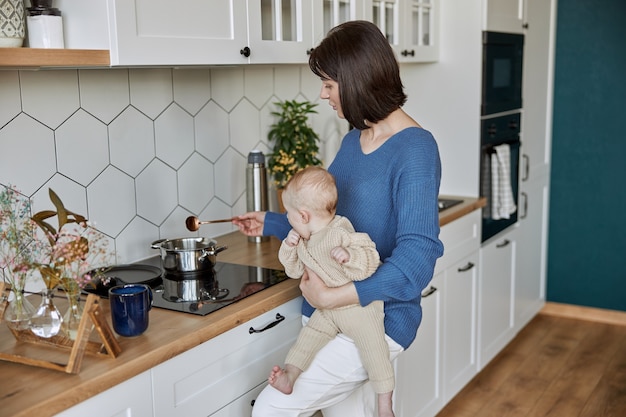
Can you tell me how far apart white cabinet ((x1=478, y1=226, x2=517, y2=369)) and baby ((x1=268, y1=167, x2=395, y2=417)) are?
1660 millimetres

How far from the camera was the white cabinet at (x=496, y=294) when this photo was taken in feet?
11.5

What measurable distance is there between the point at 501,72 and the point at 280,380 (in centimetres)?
222

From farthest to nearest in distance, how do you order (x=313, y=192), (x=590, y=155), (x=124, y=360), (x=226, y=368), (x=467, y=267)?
(x=590, y=155)
(x=467, y=267)
(x=226, y=368)
(x=313, y=192)
(x=124, y=360)

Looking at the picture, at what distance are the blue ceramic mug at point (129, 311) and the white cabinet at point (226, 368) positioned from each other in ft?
0.33

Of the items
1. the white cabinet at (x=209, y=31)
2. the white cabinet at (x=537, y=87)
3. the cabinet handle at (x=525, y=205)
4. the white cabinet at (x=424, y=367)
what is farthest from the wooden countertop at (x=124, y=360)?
the white cabinet at (x=537, y=87)

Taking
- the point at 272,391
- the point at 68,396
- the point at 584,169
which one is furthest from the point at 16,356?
the point at 584,169

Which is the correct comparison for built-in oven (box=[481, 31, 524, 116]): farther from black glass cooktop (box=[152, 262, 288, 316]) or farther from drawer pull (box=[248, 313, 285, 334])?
drawer pull (box=[248, 313, 285, 334])

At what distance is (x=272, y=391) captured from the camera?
1.89m

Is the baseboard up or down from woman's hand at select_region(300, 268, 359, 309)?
down

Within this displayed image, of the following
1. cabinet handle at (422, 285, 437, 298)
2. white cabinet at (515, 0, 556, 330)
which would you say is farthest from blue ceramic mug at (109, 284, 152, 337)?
white cabinet at (515, 0, 556, 330)

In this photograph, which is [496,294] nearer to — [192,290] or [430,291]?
[430,291]

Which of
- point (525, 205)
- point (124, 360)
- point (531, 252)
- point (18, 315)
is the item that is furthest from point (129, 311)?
point (531, 252)

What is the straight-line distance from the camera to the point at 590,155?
436 cm

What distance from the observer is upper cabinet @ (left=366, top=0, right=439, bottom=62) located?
2.87 m
